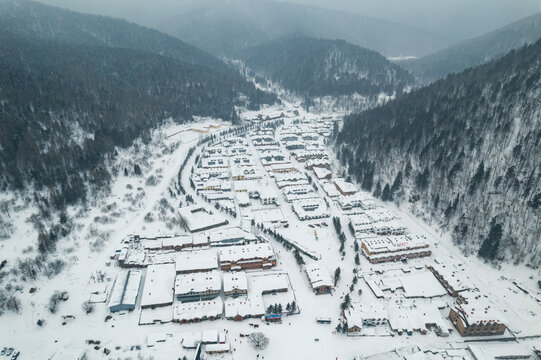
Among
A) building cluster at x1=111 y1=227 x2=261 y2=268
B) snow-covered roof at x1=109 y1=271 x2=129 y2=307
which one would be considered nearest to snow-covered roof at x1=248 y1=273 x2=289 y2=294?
building cluster at x1=111 y1=227 x2=261 y2=268

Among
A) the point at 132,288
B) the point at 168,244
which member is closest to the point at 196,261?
the point at 168,244

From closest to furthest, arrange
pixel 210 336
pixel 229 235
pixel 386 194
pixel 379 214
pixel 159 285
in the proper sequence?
pixel 210 336
pixel 159 285
pixel 229 235
pixel 379 214
pixel 386 194

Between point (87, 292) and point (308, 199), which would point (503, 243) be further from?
point (87, 292)

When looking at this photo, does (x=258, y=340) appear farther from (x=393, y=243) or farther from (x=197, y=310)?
(x=393, y=243)

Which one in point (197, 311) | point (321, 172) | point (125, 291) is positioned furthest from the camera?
point (321, 172)

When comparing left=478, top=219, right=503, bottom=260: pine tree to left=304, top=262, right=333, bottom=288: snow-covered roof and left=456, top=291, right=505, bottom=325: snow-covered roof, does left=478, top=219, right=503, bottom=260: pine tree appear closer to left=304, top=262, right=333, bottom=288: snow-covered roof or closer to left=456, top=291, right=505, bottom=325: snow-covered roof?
left=456, top=291, right=505, bottom=325: snow-covered roof

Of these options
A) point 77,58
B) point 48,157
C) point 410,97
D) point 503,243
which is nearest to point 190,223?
point 48,157
